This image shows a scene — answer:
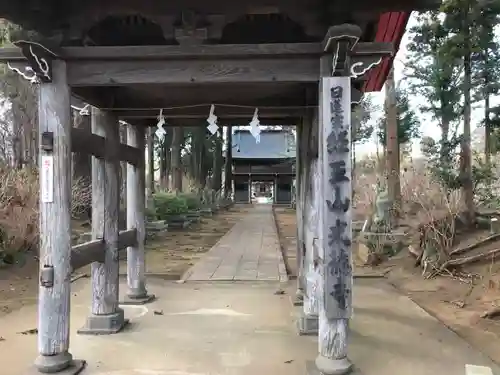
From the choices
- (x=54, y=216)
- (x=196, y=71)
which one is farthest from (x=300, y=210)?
(x=54, y=216)

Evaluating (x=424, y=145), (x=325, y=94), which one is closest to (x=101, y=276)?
(x=325, y=94)

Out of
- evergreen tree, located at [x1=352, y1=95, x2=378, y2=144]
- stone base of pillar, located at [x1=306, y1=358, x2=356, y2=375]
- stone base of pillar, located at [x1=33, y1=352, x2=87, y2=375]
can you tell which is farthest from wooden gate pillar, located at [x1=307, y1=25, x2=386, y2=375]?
evergreen tree, located at [x1=352, y1=95, x2=378, y2=144]

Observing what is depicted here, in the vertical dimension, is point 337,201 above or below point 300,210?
above

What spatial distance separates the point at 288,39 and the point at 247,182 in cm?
4516

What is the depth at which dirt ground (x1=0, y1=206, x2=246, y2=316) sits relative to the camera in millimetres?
7899

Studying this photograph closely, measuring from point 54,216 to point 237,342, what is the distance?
2290mm

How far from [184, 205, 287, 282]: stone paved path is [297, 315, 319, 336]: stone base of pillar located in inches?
142

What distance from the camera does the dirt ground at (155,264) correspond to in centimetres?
790

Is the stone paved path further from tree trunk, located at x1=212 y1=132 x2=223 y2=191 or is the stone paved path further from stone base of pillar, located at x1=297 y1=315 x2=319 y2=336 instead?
tree trunk, located at x1=212 y1=132 x2=223 y2=191

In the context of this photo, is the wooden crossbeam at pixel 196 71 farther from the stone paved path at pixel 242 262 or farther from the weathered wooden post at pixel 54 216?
the stone paved path at pixel 242 262

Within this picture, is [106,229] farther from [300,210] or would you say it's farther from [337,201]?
[337,201]

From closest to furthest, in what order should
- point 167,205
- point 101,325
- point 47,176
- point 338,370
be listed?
1. point 338,370
2. point 47,176
3. point 101,325
4. point 167,205

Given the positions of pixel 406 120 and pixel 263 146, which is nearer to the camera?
pixel 406 120

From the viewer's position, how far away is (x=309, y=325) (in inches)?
223
